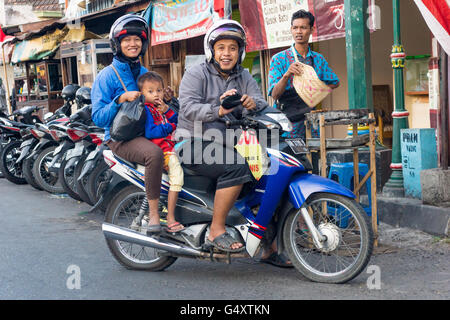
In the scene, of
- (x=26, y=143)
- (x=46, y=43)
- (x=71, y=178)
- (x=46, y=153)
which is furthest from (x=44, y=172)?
(x=46, y=43)

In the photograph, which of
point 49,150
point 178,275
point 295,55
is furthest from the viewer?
point 49,150

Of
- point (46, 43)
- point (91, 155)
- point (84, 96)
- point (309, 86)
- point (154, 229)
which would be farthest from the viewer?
point (46, 43)

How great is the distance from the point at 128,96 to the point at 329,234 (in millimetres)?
1752

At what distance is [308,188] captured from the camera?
13.6 feet

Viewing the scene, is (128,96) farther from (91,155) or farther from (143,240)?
(91,155)

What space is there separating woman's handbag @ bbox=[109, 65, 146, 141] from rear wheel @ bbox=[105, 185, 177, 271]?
478 mm

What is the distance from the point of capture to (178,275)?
464 centimetres

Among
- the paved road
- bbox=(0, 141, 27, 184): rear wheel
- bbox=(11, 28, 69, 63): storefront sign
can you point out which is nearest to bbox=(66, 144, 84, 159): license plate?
the paved road

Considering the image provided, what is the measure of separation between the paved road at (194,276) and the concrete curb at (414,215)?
0.45 feet

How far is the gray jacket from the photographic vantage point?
4359 millimetres

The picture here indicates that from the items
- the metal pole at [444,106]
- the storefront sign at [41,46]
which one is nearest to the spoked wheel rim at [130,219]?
the metal pole at [444,106]
